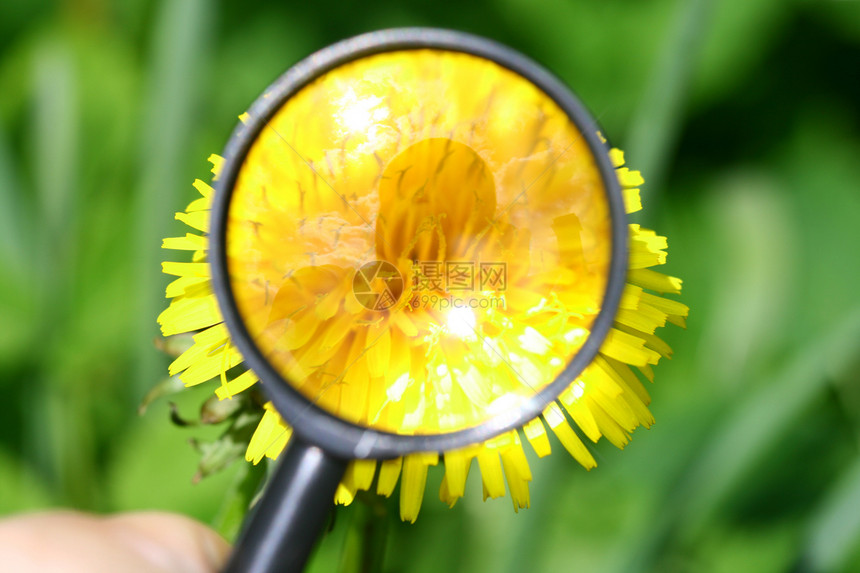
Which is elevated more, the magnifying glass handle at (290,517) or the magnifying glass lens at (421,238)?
the magnifying glass lens at (421,238)

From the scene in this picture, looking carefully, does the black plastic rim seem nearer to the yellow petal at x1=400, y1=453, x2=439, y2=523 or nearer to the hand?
the yellow petal at x1=400, y1=453, x2=439, y2=523

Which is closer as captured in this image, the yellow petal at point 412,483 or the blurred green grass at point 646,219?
the yellow petal at point 412,483

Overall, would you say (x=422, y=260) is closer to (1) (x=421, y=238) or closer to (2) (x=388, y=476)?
(1) (x=421, y=238)

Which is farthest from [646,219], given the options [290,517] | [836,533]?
[290,517]

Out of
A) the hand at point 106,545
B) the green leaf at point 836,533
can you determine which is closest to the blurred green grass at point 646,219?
the green leaf at point 836,533

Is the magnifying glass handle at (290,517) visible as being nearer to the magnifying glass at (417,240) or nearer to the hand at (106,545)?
the magnifying glass at (417,240)

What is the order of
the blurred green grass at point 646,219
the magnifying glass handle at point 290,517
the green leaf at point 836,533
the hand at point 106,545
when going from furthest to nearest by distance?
1. the blurred green grass at point 646,219
2. the green leaf at point 836,533
3. the hand at point 106,545
4. the magnifying glass handle at point 290,517

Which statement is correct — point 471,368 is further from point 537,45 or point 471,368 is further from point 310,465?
point 537,45
